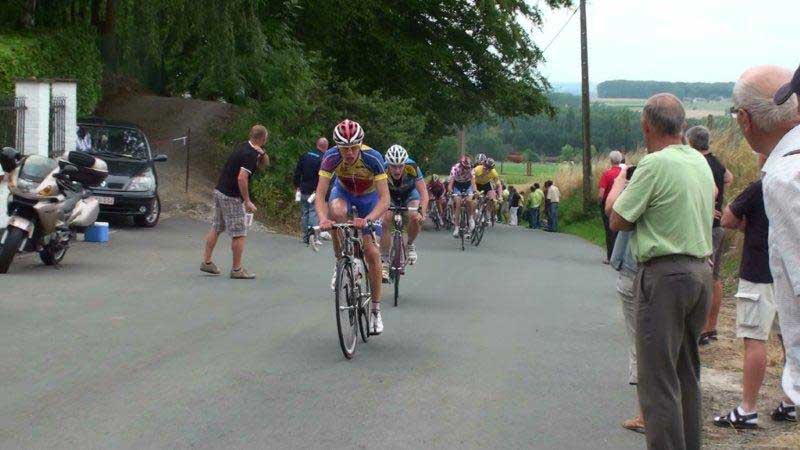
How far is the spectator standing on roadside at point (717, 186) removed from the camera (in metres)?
10.8

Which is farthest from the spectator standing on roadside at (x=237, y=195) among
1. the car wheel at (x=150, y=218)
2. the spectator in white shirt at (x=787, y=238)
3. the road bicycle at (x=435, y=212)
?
the road bicycle at (x=435, y=212)

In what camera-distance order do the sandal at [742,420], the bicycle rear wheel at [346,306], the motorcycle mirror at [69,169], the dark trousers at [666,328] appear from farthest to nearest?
the motorcycle mirror at [69,169], the bicycle rear wheel at [346,306], the sandal at [742,420], the dark trousers at [666,328]

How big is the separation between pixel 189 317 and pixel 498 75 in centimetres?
2973

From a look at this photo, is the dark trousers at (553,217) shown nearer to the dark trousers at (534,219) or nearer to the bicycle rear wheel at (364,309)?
the dark trousers at (534,219)

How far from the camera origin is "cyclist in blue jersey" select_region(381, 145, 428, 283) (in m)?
14.3

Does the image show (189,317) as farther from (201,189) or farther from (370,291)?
(201,189)

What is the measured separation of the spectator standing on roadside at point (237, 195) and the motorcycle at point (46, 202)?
1.55m

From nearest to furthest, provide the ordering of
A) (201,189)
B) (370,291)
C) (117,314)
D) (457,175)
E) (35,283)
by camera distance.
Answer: (370,291) → (117,314) → (35,283) → (457,175) → (201,189)

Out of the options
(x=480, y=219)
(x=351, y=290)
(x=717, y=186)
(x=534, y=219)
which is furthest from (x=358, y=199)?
(x=534, y=219)

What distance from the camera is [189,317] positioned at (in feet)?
40.2

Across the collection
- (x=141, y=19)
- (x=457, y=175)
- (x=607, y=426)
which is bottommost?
(x=607, y=426)

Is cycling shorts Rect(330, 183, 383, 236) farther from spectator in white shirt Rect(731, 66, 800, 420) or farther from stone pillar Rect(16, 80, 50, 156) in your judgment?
stone pillar Rect(16, 80, 50, 156)

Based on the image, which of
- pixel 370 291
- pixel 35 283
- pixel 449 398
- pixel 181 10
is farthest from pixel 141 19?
pixel 449 398

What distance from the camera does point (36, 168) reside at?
15.3m
